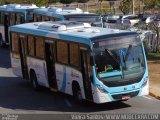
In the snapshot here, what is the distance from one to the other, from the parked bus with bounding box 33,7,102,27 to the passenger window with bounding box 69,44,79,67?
11.7m

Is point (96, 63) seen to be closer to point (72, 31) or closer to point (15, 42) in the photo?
point (72, 31)

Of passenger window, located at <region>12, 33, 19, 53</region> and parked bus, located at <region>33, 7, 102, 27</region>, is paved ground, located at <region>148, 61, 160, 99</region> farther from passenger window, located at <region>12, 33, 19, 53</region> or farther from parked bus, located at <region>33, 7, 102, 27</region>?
passenger window, located at <region>12, 33, 19, 53</region>

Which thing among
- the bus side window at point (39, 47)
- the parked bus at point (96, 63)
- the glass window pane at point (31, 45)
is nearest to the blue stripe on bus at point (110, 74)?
the parked bus at point (96, 63)

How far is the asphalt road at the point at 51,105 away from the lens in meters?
17.2

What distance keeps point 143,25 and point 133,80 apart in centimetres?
2023

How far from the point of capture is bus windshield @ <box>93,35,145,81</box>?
56.9ft

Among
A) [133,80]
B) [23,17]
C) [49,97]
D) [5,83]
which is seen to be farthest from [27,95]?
[23,17]

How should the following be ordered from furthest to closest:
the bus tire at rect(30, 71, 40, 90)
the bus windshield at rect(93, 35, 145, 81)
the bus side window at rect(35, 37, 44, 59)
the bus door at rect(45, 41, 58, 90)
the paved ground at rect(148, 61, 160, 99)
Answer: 1. the bus tire at rect(30, 71, 40, 90)
2. the bus side window at rect(35, 37, 44, 59)
3. the paved ground at rect(148, 61, 160, 99)
4. the bus door at rect(45, 41, 58, 90)
5. the bus windshield at rect(93, 35, 145, 81)

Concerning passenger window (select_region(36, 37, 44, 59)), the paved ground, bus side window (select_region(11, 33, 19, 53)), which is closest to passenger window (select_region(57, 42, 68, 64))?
passenger window (select_region(36, 37, 44, 59))

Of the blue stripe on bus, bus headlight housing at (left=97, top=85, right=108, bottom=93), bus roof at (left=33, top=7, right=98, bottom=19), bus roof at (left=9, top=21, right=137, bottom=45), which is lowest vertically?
bus headlight housing at (left=97, top=85, right=108, bottom=93)

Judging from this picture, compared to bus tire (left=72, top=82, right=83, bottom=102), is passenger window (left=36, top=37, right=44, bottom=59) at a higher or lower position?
higher

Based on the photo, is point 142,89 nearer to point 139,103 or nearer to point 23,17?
point 139,103

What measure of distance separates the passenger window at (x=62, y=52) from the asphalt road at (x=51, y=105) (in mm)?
1466

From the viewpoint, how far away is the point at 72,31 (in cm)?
1978
